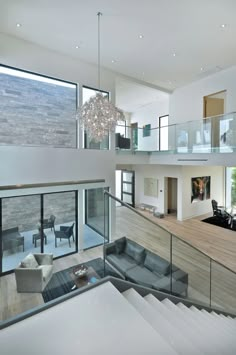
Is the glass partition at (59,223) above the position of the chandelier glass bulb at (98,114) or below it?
below

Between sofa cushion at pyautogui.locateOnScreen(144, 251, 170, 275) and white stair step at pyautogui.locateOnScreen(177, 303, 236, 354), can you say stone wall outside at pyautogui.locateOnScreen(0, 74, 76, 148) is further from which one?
white stair step at pyautogui.locateOnScreen(177, 303, 236, 354)

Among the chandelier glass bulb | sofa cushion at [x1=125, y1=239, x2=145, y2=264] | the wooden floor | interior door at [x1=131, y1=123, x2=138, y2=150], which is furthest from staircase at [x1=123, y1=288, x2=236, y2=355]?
interior door at [x1=131, y1=123, x2=138, y2=150]

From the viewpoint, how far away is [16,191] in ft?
20.0

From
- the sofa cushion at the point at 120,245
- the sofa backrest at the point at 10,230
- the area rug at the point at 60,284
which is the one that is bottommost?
the area rug at the point at 60,284

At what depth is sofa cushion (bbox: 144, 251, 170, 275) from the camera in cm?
518

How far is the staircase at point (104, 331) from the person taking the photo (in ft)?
5.33

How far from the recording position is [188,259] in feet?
20.6

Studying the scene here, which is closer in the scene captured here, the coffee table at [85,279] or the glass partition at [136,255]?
the glass partition at [136,255]

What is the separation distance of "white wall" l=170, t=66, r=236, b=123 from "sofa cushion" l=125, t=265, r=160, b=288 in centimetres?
695

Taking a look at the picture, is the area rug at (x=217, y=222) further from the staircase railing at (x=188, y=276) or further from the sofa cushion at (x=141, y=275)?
the sofa cushion at (x=141, y=275)

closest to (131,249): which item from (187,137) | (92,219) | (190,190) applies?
(92,219)

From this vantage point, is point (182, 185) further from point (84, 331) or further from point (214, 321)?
point (84, 331)

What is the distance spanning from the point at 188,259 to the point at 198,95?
23.6ft

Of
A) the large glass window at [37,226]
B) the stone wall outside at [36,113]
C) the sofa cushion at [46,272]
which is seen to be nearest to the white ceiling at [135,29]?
the stone wall outside at [36,113]
